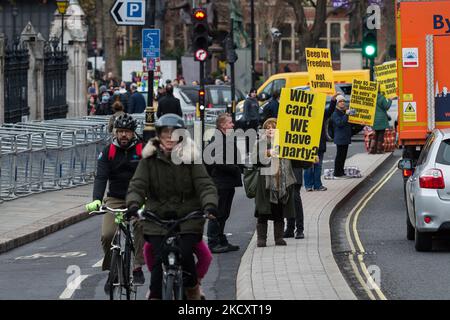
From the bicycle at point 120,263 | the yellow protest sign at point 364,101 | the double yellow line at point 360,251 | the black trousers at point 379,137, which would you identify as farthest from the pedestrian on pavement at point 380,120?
the bicycle at point 120,263

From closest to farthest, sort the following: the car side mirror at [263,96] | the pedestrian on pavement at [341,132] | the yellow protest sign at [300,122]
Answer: the yellow protest sign at [300,122] < the pedestrian on pavement at [341,132] < the car side mirror at [263,96]

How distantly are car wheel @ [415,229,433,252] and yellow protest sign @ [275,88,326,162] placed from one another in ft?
6.39

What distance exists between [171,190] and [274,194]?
5793 mm

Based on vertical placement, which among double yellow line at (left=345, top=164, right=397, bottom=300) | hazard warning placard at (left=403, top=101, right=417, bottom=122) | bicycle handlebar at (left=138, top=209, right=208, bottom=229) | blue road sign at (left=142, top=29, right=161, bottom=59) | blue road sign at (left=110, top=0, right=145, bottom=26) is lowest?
double yellow line at (left=345, top=164, right=397, bottom=300)

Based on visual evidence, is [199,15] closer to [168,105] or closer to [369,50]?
[168,105]

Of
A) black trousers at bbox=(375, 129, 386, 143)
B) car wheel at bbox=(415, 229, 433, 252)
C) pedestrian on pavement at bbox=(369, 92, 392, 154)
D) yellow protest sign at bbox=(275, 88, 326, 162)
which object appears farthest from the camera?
black trousers at bbox=(375, 129, 386, 143)

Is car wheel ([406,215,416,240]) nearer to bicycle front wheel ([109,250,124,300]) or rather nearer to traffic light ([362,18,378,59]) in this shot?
bicycle front wheel ([109,250,124,300])

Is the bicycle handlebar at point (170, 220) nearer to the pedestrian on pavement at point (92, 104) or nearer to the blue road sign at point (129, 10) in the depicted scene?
the blue road sign at point (129, 10)

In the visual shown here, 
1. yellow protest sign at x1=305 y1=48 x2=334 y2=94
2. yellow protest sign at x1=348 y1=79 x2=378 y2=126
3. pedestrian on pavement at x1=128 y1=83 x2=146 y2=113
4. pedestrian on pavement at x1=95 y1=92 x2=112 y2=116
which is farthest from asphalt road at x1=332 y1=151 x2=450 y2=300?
pedestrian on pavement at x1=95 y1=92 x2=112 y2=116

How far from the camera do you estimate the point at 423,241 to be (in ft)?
54.3

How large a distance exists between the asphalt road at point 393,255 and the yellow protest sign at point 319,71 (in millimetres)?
3408

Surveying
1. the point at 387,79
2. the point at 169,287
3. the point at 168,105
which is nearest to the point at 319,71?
the point at 387,79

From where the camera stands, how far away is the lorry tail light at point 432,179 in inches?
641

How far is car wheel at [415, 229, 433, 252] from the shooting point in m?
16.5
